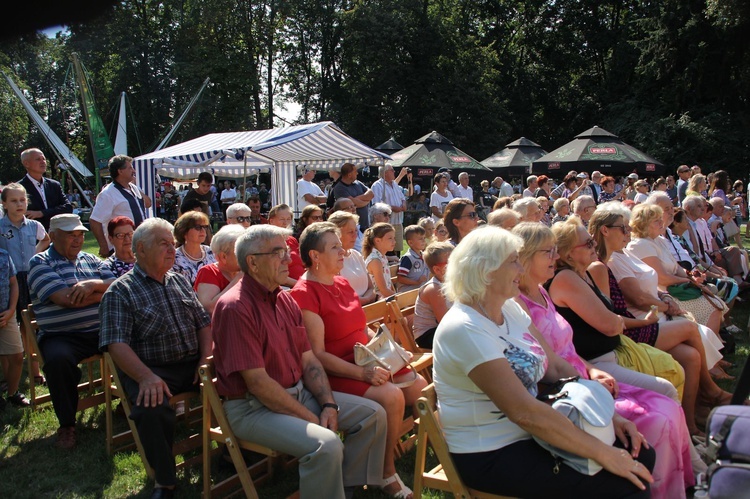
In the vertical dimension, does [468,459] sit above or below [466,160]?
below

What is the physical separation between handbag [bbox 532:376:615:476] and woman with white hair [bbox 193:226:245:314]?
232cm

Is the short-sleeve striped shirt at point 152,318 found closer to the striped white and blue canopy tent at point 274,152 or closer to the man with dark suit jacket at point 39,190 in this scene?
the man with dark suit jacket at point 39,190

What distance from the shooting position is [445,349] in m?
2.44

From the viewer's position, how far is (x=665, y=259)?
17.9 ft

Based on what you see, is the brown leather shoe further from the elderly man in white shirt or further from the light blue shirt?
the elderly man in white shirt

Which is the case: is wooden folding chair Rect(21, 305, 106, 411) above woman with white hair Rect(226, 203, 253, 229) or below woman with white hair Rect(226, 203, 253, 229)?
below

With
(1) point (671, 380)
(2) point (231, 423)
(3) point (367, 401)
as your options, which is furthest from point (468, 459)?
(1) point (671, 380)

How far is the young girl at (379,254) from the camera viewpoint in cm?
530

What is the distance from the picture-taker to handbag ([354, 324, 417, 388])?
328 centimetres

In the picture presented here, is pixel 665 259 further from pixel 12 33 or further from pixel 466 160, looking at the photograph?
pixel 466 160

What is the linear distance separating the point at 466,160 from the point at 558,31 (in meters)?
23.6

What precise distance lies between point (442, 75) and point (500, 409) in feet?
108

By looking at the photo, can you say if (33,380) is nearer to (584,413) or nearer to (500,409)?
(500,409)

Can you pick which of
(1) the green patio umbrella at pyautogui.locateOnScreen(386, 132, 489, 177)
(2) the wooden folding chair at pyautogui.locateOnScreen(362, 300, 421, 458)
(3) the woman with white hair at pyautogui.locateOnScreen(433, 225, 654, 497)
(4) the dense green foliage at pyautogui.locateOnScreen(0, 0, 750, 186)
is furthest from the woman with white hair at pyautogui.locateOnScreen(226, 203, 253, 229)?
(4) the dense green foliage at pyautogui.locateOnScreen(0, 0, 750, 186)
